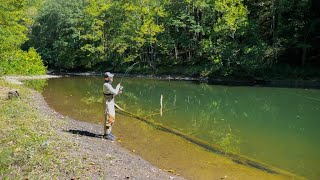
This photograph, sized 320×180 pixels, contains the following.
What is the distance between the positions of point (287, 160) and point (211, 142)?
3.26 metres

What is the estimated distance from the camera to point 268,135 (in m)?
16.0

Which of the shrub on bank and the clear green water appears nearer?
the clear green water

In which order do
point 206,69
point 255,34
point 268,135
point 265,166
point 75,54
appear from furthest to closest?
point 75,54 < point 206,69 < point 255,34 < point 268,135 < point 265,166

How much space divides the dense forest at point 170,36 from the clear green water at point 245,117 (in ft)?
31.2

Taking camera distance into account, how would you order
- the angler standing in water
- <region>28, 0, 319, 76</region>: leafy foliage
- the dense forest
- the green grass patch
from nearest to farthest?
1. the green grass patch
2. the angler standing in water
3. the dense forest
4. <region>28, 0, 319, 76</region>: leafy foliage

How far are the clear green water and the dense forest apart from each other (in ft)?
31.2

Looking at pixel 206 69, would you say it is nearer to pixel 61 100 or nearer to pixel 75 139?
pixel 61 100

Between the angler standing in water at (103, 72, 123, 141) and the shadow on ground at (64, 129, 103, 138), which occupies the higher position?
the angler standing in water at (103, 72, 123, 141)

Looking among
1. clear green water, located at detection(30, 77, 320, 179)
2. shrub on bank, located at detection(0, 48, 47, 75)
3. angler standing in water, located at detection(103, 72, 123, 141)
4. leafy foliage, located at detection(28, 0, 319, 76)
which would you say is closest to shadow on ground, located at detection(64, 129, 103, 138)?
angler standing in water, located at detection(103, 72, 123, 141)

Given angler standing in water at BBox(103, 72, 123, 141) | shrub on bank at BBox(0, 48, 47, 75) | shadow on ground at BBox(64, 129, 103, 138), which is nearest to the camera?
angler standing in water at BBox(103, 72, 123, 141)

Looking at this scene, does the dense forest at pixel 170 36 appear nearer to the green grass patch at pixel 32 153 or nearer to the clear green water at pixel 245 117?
the clear green water at pixel 245 117

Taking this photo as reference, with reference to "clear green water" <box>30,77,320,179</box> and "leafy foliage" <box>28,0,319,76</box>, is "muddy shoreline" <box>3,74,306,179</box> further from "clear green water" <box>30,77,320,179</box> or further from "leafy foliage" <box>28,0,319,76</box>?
"leafy foliage" <box>28,0,319,76</box>

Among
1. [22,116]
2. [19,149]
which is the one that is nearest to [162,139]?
[22,116]

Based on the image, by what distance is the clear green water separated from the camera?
13250mm
